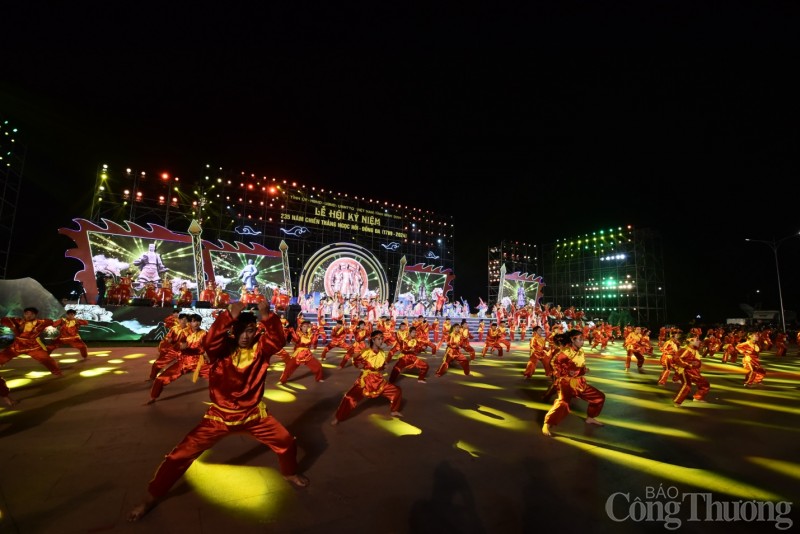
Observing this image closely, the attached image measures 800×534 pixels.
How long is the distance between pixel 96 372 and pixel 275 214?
57.3 feet

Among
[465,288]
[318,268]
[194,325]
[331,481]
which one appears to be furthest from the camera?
[465,288]

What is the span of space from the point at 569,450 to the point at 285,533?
9.36 ft

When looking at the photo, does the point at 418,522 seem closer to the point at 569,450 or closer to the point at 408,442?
the point at 408,442

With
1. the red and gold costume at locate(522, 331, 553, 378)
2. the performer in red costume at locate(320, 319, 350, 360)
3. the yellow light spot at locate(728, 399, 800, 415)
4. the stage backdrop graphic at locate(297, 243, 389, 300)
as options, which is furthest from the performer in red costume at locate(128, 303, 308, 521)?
the stage backdrop graphic at locate(297, 243, 389, 300)

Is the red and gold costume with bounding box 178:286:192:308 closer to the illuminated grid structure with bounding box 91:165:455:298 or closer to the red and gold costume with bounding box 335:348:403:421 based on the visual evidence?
the illuminated grid structure with bounding box 91:165:455:298

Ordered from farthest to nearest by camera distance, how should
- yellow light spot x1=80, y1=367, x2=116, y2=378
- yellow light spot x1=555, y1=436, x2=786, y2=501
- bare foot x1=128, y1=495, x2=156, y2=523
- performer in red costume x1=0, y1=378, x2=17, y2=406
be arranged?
yellow light spot x1=80, y1=367, x2=116, y2=378, performer in red costume x1=0, y1=378, x2=17, y2=406, yellow light spot x1=555, y1=436, x2=786, y2=501, bare foot x1=128, y1=495, x2=156, y2=523

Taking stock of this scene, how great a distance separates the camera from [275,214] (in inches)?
926

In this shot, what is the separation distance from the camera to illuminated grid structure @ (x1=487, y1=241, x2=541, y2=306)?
32469 millimetres

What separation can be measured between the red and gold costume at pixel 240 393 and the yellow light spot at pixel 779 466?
434 centimetres

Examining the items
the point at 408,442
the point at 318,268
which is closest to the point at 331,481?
the point at 408,442

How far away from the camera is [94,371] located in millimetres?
7238

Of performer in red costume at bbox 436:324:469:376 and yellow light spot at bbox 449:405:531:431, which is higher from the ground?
performer in red costume at bbox 436:324:469:376

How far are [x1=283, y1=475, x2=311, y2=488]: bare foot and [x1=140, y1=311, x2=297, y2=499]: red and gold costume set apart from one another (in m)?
0.04

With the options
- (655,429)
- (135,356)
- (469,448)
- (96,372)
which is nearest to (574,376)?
(655,429)
